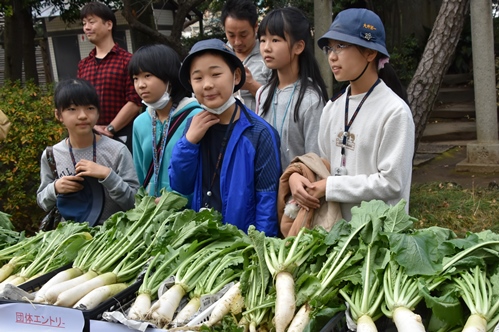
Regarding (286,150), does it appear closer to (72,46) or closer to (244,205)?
(244,205)

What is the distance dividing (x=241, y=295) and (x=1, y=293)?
1.04 metres

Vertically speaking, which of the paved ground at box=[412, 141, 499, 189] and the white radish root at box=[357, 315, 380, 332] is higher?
the white radish root at box=[357, 315, 380, 332]

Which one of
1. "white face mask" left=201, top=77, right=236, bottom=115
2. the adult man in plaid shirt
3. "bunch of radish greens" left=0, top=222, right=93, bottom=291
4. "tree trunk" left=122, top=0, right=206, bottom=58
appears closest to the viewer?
"bunch of radish greens" left=0, top=222, right=93, bottom=291

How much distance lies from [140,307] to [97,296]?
0.83 feet

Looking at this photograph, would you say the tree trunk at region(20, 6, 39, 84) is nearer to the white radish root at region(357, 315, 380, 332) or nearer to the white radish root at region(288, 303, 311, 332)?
the white radish root at region(288, 303, 311, 332)

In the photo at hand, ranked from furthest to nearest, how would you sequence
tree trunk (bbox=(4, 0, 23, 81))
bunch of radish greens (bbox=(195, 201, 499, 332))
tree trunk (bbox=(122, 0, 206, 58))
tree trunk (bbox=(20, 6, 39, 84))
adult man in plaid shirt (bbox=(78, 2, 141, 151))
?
tree trunk (bbox=(20, 6, 39, 84)), tree trunk (bbox=(4, 0, 23, 81)), tree trunk (bbox=(122, 0, 206, 58)), adult man in plaid shirt (bbox=(78, 2, 141, 151)), bunch of radish greens (bbox=(195, 201, 499, 332))

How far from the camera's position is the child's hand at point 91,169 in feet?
12.1

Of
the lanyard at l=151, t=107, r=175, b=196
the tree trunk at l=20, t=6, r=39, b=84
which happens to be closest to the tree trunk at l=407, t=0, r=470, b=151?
the lanyard at l=151, t=107, r=175, b=196

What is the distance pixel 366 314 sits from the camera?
7.04ft

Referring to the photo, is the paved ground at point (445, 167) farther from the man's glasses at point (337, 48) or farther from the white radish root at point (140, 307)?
the white radish root at point (140, 307)

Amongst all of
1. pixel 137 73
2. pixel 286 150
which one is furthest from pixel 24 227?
pixel 286 150

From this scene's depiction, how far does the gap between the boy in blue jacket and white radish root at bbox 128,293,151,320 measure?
938 millimetres

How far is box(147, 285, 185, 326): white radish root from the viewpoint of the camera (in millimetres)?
2322

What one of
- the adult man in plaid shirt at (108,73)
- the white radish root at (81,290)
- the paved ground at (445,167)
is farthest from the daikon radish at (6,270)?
the paved ground at (445,167)
